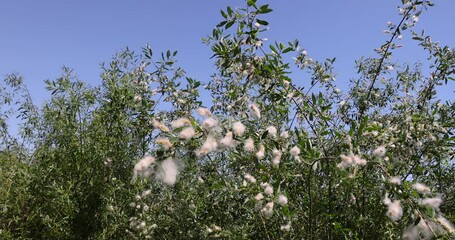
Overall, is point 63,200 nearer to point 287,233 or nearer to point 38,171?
point 38,171

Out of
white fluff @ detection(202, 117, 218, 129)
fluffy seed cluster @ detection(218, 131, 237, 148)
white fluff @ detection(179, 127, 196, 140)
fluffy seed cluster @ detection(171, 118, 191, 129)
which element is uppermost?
fluffy seed cluster @ detection(171, 118, 191, 129)

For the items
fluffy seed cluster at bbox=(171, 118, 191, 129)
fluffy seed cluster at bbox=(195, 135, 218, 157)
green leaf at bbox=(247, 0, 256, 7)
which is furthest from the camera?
green leaf at bbox=(247, 0, 256, 7)

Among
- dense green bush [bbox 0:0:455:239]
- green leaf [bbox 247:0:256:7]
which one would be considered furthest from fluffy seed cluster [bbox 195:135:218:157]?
green leaf [bbox 247:0:256:7]

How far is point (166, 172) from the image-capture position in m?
1.71

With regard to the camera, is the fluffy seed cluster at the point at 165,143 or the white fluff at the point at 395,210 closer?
the fluffy seed cluster at the point at 165,143

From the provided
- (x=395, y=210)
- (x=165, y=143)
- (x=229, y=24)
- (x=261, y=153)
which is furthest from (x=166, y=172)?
(x=229, y=24)

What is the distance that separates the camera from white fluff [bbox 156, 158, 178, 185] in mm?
1712

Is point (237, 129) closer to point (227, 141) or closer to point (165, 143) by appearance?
point (227, 141)

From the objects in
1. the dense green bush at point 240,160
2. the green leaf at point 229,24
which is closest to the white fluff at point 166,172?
the dense green bush at point 240,160

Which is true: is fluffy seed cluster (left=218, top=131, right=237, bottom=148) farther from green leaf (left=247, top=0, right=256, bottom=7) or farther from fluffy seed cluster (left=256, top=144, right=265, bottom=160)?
green leaf (left=247, top=0, right=256, bottom=7)

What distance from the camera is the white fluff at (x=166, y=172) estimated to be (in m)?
1.71

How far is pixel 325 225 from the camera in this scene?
2.88 meters

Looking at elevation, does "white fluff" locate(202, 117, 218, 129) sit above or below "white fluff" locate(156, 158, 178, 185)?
above

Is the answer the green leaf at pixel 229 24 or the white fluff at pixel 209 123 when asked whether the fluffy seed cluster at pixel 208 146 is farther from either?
the green leaf at pixel 229 24
